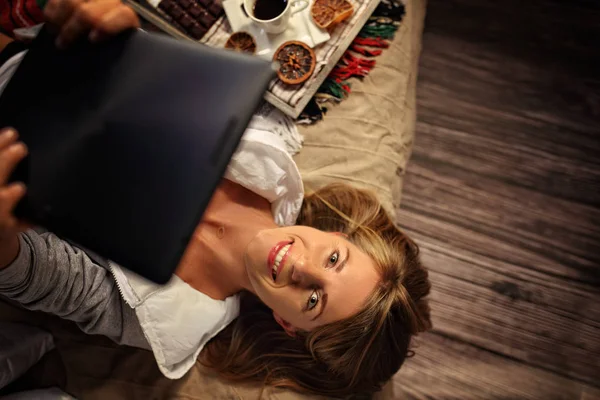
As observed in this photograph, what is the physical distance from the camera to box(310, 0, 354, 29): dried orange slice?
3.90ft

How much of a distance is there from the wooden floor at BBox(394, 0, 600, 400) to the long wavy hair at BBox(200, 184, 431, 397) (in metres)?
0.41

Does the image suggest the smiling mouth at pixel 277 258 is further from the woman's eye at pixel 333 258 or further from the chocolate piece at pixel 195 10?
the chocolate piece at pixel 195 10

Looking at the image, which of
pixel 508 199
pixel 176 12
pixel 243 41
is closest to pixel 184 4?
pixel 176 12

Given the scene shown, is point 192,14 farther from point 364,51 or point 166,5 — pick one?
point 364,51

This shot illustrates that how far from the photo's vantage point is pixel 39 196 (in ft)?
1.92

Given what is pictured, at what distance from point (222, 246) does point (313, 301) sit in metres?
0.28

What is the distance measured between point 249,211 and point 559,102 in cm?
123

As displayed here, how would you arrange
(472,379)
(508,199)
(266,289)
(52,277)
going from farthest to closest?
(508,199) < (472,379) < (266,289) < (52,277)

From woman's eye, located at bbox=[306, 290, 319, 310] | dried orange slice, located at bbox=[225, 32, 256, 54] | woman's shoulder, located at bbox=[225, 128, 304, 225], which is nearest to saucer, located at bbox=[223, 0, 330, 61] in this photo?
dried orange slice, located at bbox=[225, 32, 256, 54]

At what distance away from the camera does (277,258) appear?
90cm

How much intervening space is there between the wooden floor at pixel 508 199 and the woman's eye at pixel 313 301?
0.66 meters

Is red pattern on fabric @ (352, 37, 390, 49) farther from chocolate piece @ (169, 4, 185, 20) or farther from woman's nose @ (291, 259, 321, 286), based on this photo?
woman's nose @ (291, 259, 321, 286)

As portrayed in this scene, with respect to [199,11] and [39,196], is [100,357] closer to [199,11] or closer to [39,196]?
[39,196]

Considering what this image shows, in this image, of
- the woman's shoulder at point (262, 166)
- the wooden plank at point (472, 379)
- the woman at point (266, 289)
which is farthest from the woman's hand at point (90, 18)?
the wooden plank at point (472, 379)
